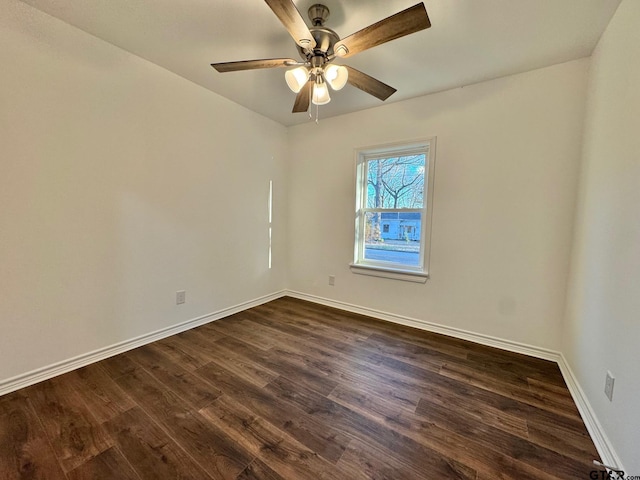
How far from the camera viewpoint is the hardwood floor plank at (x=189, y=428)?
121 cm

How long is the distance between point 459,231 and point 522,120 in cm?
106

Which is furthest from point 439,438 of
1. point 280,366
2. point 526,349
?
point 526,349

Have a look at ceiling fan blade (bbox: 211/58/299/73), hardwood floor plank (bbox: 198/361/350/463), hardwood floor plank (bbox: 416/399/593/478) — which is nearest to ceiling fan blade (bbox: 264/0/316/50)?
ceiling fan blade (bbox: 211/58/299/73)

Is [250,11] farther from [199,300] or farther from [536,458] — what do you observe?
[536,458]

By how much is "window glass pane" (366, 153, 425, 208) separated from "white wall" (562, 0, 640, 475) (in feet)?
4.18

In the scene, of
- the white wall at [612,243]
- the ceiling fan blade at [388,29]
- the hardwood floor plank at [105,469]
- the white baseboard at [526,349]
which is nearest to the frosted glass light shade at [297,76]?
the ceiling fan blade at [388,29]

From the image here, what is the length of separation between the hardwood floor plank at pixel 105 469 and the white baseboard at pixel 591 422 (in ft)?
7.26

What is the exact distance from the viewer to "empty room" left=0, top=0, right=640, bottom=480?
1.30 meters

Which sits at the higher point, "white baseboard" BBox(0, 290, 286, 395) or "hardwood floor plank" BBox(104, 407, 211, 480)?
"white baseboard" BBox(0, 290, 286, 395)

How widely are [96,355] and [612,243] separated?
11.8 ft

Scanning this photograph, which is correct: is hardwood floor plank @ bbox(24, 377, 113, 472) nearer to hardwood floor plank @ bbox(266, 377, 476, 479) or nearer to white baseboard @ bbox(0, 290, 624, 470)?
white baseboard @ bbox(0, 290, 624, 470)

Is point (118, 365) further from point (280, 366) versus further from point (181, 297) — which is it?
point (280, 366)

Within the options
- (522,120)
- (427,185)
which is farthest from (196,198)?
(522,120)

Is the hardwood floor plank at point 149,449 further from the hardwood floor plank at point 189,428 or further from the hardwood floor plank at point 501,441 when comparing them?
the hardwood floor plank at point 501,441
